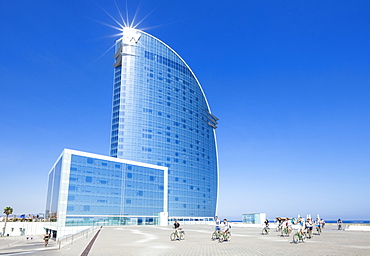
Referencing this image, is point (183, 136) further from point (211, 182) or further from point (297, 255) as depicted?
point (297, 255)

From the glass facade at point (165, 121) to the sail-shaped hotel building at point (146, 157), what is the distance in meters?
0.34

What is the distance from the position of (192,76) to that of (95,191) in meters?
74.5

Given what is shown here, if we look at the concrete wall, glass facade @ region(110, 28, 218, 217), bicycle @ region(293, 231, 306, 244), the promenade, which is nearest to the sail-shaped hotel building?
glass facade @ region(110, 28, 218, 217)

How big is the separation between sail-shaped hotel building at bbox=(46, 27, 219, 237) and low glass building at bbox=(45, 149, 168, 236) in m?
0.20

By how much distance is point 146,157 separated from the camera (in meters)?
104

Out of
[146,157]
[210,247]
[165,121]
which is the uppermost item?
[165,121]

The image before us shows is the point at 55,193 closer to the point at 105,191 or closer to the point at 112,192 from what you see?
the point at 105,191

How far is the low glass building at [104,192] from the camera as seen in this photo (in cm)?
6750

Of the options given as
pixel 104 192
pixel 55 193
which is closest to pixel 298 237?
pixel 104 192

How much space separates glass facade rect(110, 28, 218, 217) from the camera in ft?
339

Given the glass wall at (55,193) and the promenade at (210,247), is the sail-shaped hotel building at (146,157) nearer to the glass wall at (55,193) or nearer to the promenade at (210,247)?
the glass wall at (55,193)

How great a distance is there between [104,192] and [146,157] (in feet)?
95.5

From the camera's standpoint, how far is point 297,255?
49.8 feet

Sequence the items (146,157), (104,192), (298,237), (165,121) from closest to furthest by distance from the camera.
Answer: (298,237) < (104,192) < (146,157) < (165,121)
